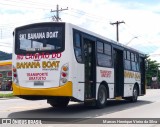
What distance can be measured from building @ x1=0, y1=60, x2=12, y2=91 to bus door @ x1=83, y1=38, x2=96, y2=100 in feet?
117

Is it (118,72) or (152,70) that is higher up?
(152,70)

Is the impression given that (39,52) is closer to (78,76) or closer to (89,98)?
(78,76)

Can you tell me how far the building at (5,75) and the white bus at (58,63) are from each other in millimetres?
35528

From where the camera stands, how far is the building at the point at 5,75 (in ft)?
166

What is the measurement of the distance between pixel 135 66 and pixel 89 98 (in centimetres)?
754

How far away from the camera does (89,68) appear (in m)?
15.4

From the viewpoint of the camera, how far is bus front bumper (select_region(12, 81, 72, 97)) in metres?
13.3

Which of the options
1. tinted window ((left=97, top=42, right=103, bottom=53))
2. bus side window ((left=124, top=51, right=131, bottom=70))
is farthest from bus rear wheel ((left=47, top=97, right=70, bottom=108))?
bus side window ((left=124, top=51, right=131, bottom=70))

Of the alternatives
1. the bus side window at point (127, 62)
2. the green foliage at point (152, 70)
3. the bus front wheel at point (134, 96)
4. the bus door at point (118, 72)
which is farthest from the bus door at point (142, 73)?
the green foliage at point (152, 70)

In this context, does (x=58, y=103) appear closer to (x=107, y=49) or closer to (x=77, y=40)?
(x=107, y=49)

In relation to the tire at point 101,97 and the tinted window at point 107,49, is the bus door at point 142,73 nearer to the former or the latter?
the tinted window at point 107,49

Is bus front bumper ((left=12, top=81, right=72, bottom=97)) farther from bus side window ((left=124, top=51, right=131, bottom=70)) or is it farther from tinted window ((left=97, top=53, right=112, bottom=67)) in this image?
bus side window ((left=124, top=51, right=131, bottom=70))

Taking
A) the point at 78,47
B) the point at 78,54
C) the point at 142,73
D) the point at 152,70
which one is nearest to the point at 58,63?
the point at 78,54

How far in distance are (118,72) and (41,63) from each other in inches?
242
